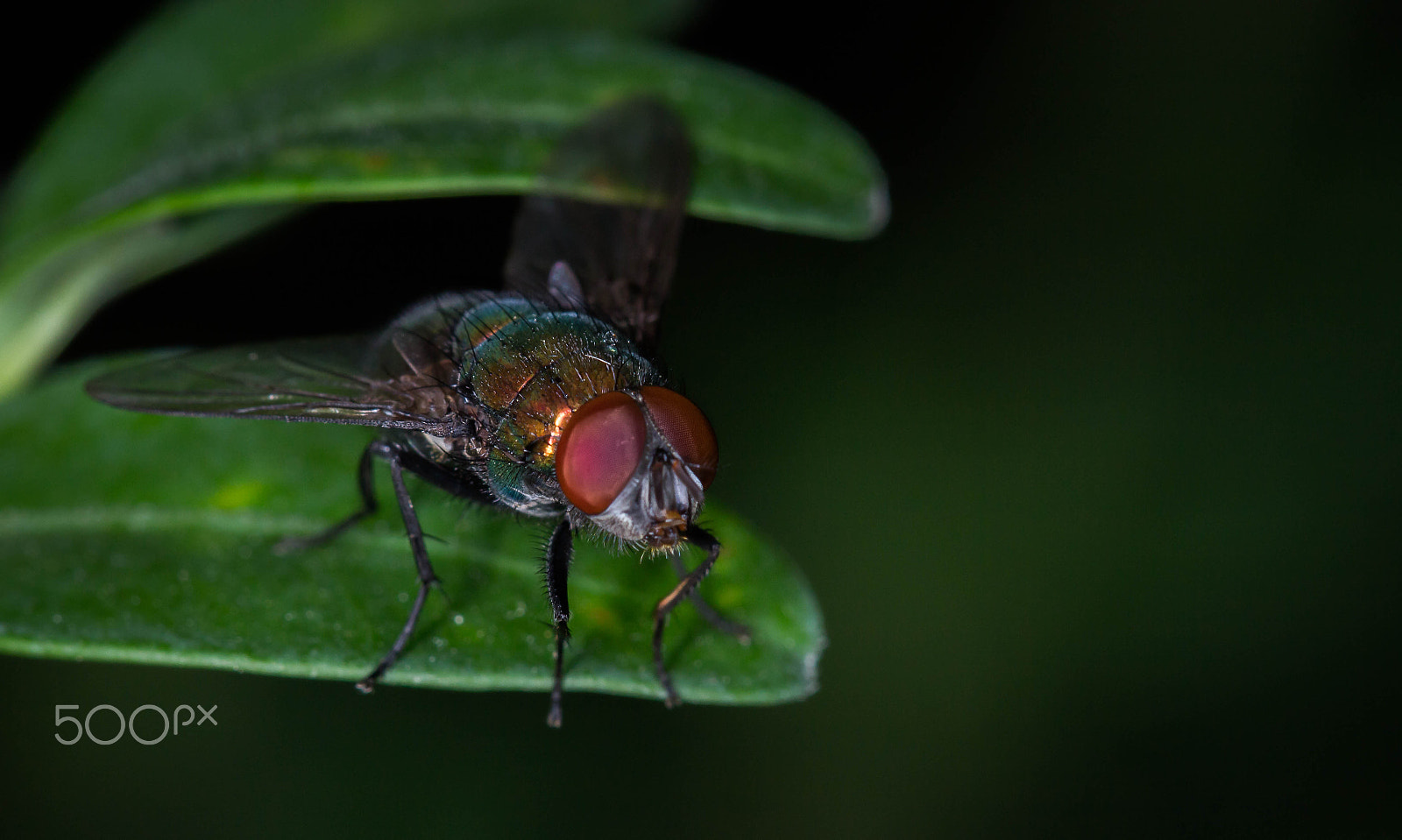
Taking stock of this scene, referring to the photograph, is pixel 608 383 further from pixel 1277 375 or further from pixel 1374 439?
pixel 1374 439

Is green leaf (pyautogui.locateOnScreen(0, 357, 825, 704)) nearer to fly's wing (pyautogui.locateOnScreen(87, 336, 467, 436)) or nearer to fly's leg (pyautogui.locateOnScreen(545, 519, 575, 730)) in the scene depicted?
fly's leg (pyautogui.locateOnScreen(545, 519, 575, 730))

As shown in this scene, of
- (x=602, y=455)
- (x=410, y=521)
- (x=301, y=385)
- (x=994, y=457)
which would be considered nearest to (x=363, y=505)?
(x=410, y=521)

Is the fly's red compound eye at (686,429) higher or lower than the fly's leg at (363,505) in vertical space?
higher

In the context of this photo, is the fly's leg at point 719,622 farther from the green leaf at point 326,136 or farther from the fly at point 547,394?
the green leaf at point 326,136

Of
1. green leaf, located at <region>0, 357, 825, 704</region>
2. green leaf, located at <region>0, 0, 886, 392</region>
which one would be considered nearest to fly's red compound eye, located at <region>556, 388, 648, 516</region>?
green leaf, located at <region>0, 357, 825, 704</region>

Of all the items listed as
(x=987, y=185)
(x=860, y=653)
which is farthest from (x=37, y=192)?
(x=987, y=185)

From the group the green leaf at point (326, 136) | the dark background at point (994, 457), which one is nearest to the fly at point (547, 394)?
the green leaf at point (326, 136)
